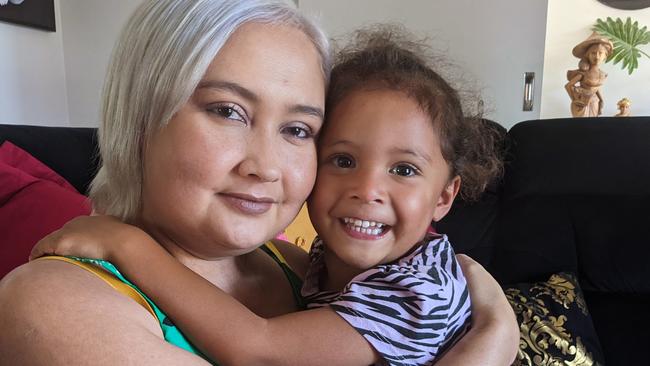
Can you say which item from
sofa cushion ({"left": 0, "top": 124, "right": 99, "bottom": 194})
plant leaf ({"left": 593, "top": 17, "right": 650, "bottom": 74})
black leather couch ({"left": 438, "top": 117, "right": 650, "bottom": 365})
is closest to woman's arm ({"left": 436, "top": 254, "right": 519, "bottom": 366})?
black leather couch ({"left": 438, "top": 117, "right": 650, "bottom": 365})

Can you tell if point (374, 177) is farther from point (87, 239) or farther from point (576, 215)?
point (576, 215)

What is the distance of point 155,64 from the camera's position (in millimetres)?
785

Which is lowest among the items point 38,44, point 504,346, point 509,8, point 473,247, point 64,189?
point 473,247

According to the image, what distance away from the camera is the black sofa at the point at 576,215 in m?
2.10

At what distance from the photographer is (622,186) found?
2.13m

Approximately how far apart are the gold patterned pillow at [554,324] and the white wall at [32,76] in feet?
8.41

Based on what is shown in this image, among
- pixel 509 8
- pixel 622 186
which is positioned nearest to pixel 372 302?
pixel 622 186

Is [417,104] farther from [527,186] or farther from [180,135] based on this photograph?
[527,186]

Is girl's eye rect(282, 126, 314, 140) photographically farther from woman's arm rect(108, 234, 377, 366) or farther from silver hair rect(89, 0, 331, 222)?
woman's arm rect(108, 234, 377, 366)

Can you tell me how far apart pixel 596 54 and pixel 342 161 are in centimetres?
243

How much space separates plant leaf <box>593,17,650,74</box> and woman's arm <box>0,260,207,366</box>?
3.33 meters

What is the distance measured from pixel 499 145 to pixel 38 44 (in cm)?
257

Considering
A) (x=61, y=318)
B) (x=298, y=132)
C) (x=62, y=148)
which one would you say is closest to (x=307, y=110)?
(x=298, y=132)

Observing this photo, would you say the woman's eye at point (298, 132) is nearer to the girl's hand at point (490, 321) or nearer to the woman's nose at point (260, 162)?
the woman's nose at point (260, 162)
